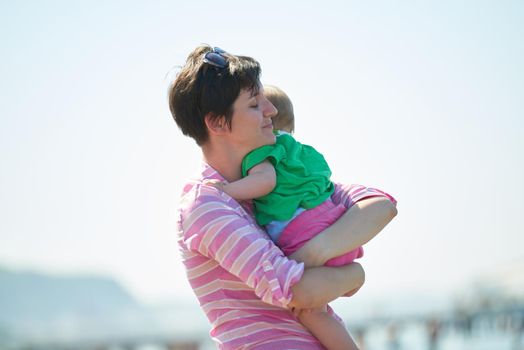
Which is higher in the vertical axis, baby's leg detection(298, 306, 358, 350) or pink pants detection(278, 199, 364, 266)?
pink pants detection(278, 199, 364, 266)

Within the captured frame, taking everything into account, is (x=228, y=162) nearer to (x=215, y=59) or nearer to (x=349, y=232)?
(x=215, y=59)

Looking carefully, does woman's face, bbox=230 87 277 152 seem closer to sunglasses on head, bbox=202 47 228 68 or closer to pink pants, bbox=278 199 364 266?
sunglasses on head, bbox=202 47 228 68

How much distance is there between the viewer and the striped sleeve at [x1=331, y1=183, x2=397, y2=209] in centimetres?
386

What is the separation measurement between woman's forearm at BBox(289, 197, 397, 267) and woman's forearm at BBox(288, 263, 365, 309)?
4 centimetres

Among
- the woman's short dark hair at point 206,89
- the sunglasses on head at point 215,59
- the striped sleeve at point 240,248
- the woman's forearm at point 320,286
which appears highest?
the sunglasses on head at point 215,59

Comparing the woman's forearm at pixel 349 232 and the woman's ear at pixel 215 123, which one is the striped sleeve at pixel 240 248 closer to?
the woman's forearm at pixel 349 232

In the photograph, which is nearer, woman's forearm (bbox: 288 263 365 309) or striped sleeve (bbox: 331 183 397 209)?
woman's forearm (bbox: 288 263 365 309)

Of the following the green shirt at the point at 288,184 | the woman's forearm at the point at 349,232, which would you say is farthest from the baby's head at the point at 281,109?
the woman's forearm at the point at 349,232

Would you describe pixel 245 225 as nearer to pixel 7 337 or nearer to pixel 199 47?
pixel 199 47

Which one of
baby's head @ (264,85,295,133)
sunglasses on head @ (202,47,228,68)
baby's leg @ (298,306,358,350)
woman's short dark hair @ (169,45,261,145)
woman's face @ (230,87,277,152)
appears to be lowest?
baby's leg @ (298,306,358,350)

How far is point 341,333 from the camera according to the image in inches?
147

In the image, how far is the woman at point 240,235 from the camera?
360cm

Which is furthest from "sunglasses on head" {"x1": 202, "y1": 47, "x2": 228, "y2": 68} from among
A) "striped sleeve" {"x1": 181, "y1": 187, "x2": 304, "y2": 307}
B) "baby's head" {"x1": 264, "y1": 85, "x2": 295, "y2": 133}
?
"baby's head" {"x1": 264, "y1": 85, "x2": 295, "y2": 133}

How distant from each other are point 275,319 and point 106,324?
4976cm
